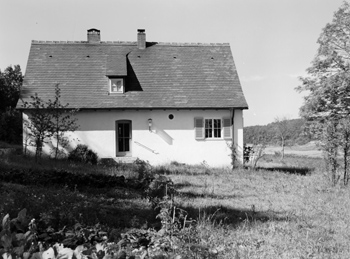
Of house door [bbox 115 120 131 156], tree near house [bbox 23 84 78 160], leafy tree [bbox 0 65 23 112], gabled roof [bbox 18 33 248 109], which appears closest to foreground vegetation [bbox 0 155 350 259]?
tree near house [bbox 23 84 78 160]

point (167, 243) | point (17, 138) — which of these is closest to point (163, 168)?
point (167, 243)

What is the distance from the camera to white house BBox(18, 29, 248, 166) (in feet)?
65.1

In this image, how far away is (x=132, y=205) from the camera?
8.84 meters

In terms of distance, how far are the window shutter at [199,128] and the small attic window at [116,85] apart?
456 centimetres

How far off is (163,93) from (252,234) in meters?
14.9

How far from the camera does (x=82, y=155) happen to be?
18.5 meters

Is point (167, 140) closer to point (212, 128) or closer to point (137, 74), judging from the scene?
point (212, 128)

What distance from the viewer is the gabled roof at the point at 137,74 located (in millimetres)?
20188

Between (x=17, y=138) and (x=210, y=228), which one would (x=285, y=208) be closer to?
(x=210, y=228)

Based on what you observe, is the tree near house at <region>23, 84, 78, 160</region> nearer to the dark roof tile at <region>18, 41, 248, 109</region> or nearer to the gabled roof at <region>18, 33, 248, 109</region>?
the gabled roof at <region>18, 33, 248, 109</region>

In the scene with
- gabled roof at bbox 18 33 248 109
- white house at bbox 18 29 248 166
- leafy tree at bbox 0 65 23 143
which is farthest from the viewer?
leafy tree at bbox 0 65 23 143

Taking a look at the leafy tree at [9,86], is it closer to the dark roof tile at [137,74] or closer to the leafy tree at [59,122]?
the dark roof tile at [137,74]

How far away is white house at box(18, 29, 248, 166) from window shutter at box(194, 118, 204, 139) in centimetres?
6

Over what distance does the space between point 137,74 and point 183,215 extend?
15.4 m
